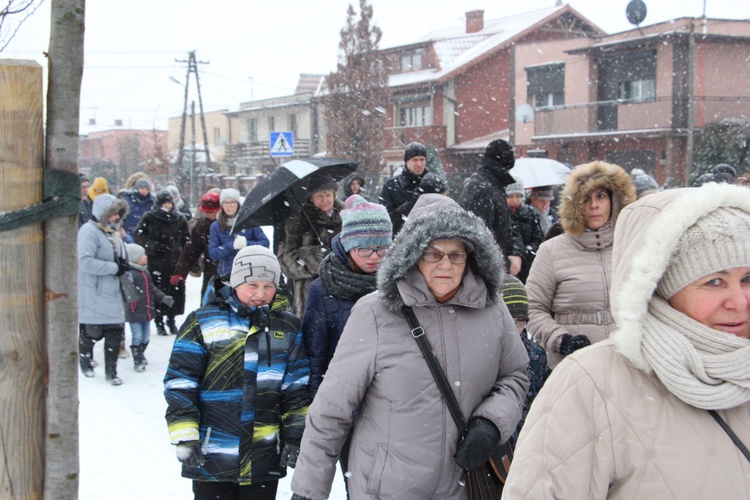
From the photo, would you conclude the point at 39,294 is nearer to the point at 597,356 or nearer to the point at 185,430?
the point at 185,430

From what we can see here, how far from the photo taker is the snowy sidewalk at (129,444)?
15.8ft

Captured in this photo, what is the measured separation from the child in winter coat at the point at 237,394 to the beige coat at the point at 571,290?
1.40m

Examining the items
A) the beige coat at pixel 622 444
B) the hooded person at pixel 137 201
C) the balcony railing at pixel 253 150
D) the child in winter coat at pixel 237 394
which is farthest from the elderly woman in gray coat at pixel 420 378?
the balcony railing at pixel 253 150

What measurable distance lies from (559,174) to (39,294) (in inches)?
338

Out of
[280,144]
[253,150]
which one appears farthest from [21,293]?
[253,150]

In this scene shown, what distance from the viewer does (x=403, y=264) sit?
2.83 m

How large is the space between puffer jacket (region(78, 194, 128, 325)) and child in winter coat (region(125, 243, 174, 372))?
328mm

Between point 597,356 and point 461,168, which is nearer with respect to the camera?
point 597,356

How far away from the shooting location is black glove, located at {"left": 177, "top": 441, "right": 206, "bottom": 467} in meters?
3.21

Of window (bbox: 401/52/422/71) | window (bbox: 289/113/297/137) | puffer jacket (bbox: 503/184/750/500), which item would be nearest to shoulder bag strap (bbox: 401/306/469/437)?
puffer jacket (bbox: 503/184/750/500)

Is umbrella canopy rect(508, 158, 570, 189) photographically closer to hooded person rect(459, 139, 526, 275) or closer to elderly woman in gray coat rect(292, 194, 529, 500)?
hooded person rect(459, 139, 526, 275)

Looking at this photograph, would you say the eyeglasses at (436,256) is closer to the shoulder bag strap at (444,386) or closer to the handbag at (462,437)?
the handbag at (462,437)

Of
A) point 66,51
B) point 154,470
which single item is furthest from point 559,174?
point 66,51

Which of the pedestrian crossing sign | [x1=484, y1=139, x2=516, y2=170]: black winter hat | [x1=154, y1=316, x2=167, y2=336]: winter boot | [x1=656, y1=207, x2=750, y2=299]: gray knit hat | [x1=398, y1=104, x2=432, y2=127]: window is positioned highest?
[x1=398, y1=104, x2=432, y2=127]: window
